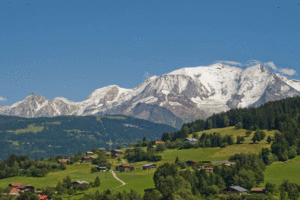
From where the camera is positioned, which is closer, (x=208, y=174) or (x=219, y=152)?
(x=208, y=174)

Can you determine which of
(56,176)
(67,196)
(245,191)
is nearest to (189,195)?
(245,191)

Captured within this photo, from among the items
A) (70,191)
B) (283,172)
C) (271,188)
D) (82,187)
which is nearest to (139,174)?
(82,187)

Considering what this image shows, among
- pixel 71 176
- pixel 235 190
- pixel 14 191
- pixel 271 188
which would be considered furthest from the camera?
pixel 71 176

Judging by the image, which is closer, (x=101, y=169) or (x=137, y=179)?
(x=137, y=179)

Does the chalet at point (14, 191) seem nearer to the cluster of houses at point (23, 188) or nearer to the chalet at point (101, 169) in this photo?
the cluster of houses at point (23, 188)

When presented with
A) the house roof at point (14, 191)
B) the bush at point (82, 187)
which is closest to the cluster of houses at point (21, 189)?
the house roof at point (14, 191)

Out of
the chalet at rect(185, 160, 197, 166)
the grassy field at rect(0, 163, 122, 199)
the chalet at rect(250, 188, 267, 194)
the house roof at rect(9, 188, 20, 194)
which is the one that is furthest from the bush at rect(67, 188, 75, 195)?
the chalet at rect(185, 160, 197, 166)

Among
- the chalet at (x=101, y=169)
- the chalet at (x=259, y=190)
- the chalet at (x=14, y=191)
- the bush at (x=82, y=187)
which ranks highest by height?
the chalet at (x=101, y=169)

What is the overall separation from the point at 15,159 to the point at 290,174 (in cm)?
12515

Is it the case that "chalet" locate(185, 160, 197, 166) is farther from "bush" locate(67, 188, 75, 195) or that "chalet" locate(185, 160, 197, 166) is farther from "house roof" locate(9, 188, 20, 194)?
"house roof" locate(9, 188, 20, 194)

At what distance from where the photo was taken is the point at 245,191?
393 feet

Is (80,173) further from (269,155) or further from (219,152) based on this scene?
(269,155)

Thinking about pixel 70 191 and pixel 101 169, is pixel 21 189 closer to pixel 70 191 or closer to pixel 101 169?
pixel 70 191

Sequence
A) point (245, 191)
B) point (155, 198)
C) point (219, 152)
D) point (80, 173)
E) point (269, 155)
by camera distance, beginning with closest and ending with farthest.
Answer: point (155, 198) → point (245, 191) → point (269, 155) → point (80, 173) → point (219, 152)
